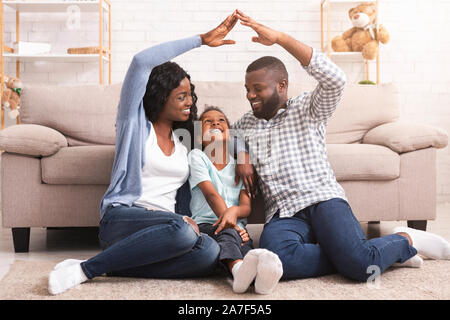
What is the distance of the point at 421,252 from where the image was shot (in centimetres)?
158

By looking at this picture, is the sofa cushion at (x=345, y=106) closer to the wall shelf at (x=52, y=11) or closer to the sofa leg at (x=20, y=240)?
the sofa leg at (x=20, y=240)

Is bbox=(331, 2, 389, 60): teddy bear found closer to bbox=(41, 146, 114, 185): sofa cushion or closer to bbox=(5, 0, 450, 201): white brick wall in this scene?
bbox=(5, 0, 450, 201): white brick wall

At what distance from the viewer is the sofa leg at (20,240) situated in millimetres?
1883

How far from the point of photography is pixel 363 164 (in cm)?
195

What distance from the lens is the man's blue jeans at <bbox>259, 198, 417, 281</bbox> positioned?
133cm

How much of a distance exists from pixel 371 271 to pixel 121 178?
0.75 meters

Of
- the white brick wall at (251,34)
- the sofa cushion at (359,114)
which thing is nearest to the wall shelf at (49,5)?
the white brick wall at (251,34)

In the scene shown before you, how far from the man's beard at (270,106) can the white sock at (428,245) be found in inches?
21.8

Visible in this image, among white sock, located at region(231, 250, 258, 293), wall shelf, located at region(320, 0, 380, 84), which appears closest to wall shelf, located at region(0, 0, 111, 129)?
wall shelf, located at region(320, 0, 380, 84)

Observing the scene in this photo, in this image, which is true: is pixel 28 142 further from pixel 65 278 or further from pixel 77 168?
pixel 65 278

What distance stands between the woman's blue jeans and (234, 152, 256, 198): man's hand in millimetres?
257

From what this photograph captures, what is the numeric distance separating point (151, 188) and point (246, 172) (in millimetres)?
303

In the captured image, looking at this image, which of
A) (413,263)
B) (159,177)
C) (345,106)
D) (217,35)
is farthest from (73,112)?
(413,263)
